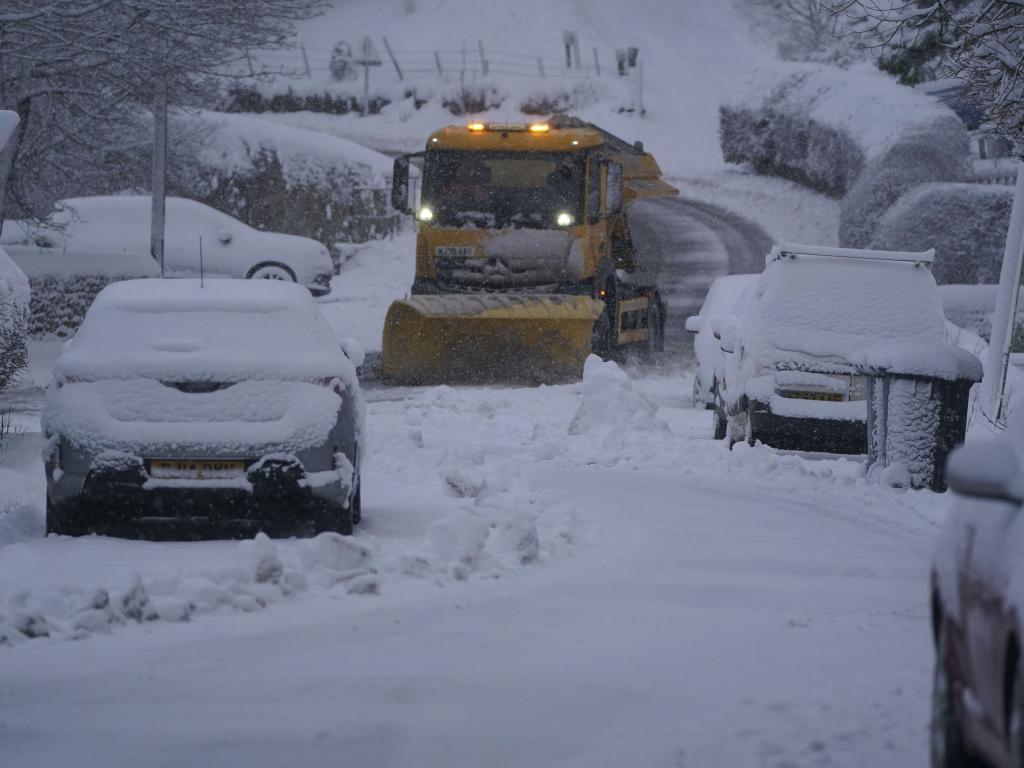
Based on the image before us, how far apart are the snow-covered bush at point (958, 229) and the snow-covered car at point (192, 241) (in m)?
10.3

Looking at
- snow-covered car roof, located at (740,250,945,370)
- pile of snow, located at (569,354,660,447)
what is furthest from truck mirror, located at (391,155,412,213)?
snow-covered car roof, located at (740,250,945,370)

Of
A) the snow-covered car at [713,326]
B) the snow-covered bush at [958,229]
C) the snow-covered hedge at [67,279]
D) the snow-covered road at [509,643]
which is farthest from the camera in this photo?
the snow-covered bush at [958,229]

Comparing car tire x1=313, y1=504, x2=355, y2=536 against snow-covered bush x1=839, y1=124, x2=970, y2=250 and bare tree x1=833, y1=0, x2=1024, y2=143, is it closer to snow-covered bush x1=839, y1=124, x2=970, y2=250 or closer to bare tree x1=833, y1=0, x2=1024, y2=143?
bare tree x1=833, y1=0, x2=1024, y2=143

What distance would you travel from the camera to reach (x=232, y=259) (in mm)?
27891

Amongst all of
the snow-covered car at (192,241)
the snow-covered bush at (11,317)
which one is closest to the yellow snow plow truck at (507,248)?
the snow-covered bush at (11,317)

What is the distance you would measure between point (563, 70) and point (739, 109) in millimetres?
19703

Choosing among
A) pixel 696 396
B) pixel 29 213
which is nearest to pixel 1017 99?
pixel 696 396

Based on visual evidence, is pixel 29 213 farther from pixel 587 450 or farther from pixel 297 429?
pixel 297 429

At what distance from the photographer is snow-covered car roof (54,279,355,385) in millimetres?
8398

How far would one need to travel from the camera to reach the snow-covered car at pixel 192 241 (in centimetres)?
2717

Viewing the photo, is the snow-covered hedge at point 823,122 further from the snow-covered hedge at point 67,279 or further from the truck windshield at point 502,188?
the snow-covered hedge at point 67,279

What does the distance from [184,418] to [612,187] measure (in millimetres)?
12102

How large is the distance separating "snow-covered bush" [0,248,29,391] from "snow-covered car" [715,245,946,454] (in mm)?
6262

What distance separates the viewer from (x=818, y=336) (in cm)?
1316
